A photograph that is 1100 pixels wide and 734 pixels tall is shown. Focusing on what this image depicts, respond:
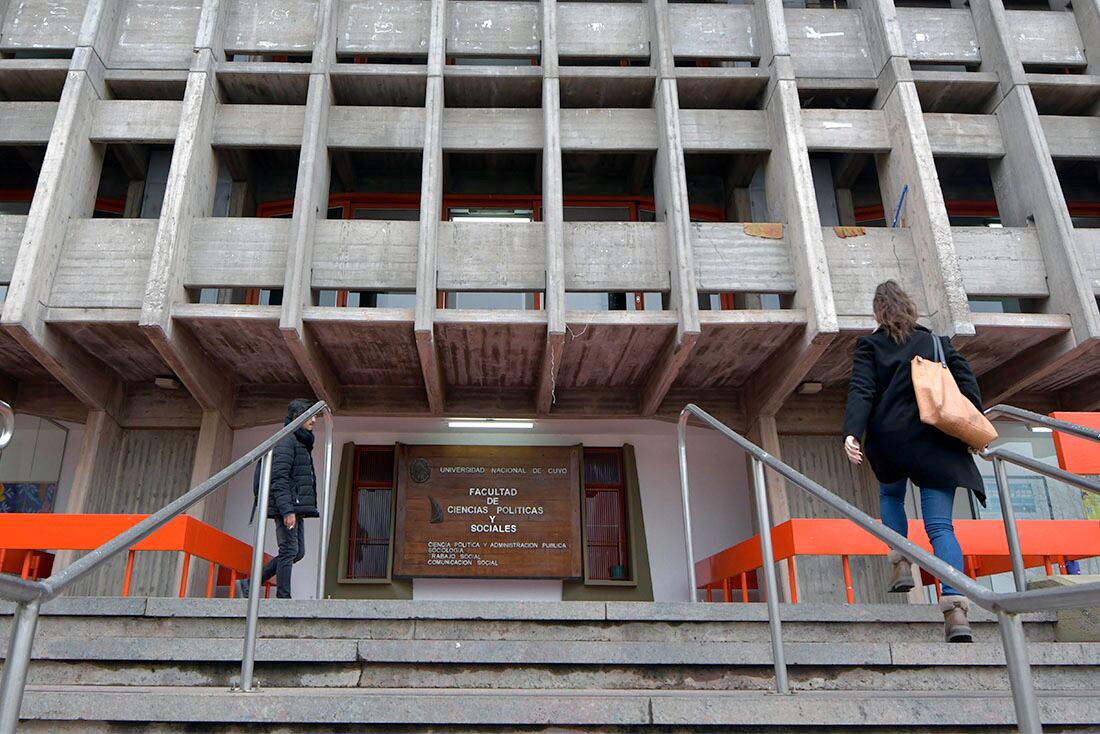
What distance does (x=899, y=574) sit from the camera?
427 centimetres

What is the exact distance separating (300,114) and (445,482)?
4.37m

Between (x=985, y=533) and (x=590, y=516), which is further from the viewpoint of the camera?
(x=590, y=516)

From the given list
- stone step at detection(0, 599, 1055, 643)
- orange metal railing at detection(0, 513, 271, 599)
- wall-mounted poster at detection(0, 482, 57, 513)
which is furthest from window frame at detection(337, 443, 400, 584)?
stone step at detection(0, 599, 1055, 643)

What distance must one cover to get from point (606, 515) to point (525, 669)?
6.06 metres

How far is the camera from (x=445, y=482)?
32.1ft

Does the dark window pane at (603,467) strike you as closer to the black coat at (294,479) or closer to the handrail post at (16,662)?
the black coat at (294,479)

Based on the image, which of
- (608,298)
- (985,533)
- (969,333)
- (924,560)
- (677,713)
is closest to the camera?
(924,560)

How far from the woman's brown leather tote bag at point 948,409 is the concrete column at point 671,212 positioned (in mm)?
4018

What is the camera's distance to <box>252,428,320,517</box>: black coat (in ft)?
21.1

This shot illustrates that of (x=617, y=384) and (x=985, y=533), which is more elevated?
(x=617, y=384)

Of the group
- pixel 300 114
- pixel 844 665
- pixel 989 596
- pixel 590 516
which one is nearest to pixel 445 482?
pixel 590 516

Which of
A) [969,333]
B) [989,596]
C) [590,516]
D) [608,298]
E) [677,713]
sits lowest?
[677,713]

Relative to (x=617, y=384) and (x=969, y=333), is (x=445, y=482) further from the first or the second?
(x=969, y=333)

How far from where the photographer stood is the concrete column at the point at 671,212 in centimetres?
835
